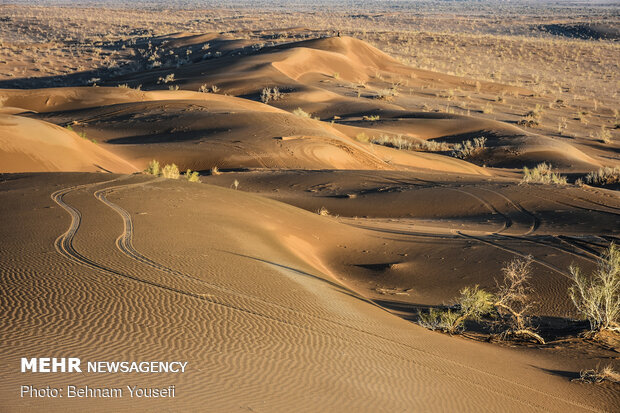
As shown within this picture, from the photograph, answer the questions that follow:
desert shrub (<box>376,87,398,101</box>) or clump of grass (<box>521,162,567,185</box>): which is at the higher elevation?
desert shrub (<box>376,87,398,101</box>)

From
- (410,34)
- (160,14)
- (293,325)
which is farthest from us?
(160,14)

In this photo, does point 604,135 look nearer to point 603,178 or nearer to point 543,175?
point 543,175

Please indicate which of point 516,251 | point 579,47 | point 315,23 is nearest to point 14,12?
point 315,23

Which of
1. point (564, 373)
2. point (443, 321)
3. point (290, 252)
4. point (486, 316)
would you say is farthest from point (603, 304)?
point (290, 252)

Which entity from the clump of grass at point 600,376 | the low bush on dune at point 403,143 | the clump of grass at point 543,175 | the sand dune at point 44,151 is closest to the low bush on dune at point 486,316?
the clump of grass at point 600,376

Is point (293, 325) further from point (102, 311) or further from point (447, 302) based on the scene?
point (447, 302)

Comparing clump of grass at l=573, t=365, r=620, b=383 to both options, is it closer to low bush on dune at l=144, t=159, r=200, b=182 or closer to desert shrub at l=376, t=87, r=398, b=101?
low bush on dune at l=144, t=159, r=200, b=182

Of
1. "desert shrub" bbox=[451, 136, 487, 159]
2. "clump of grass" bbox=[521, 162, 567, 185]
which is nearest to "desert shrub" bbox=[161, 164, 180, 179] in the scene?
"clump of grass" bbox=[521, 162, 567, 185]
